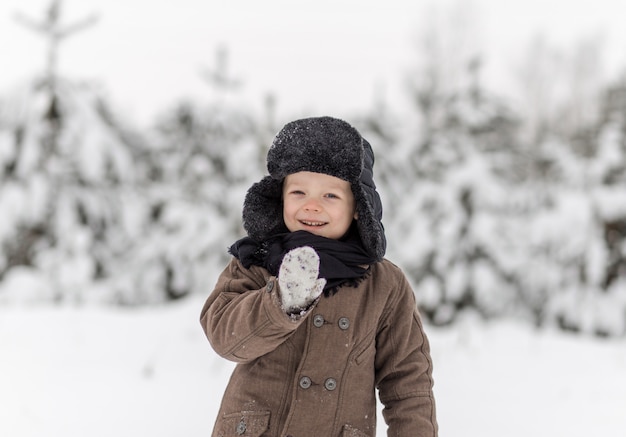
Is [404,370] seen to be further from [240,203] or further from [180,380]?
[240,203]

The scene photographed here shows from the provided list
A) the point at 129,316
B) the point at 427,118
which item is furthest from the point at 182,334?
the point at 427,118

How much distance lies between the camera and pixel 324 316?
1.76 meters

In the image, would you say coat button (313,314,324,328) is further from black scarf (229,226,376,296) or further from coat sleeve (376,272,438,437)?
coat sleeve (376,272,438,437)

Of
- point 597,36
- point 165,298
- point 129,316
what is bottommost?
point 165,298

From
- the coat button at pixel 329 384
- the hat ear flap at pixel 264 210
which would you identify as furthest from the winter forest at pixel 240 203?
the coat button at pixel 329 384

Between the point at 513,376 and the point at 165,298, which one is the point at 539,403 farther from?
the point at 165,298

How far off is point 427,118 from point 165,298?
33.3 ft

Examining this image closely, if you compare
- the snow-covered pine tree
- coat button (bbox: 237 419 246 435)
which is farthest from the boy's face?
the snow-covered pine tree

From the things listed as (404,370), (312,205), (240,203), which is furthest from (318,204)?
(240,203)

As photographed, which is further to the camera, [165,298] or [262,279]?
[165,298]

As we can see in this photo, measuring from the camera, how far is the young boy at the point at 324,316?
5.63 feet

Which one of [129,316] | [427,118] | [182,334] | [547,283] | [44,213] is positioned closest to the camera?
[182,334]

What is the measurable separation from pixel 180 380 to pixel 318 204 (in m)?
3.18

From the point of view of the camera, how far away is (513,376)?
200 inches
